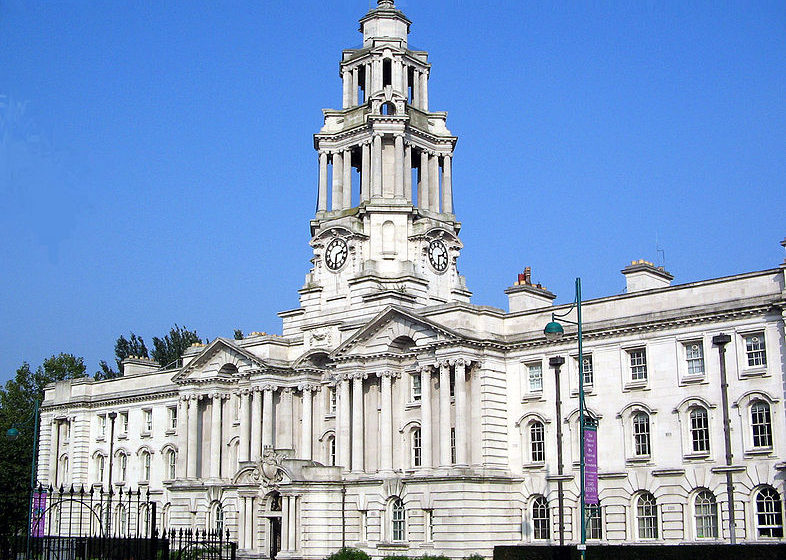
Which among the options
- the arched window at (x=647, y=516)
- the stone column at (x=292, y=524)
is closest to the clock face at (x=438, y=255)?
the stone column at (x=292, y=524)

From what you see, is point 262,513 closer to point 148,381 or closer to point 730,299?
point 148,381

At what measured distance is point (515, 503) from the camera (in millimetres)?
55625

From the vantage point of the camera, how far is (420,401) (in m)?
58.9

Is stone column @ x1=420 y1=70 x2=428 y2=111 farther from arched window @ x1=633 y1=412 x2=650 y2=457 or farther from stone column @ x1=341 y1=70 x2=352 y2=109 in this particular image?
arched window @ x1=633 y1=412 x2=650 y2=457

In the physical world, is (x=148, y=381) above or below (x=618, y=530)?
above

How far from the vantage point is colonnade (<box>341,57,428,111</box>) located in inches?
2862

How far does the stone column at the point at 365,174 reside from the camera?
231 feet

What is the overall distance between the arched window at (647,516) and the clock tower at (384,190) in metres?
20.3

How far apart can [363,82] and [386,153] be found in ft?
25.2

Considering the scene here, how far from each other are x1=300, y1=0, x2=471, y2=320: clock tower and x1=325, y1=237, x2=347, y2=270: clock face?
66 mm

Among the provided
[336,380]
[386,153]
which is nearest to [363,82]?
[386,153]

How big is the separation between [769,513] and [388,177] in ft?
112

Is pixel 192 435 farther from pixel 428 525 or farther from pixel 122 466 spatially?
pixel 428 525

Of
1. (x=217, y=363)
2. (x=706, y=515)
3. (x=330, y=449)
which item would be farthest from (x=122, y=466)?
(x=706, y=515)
